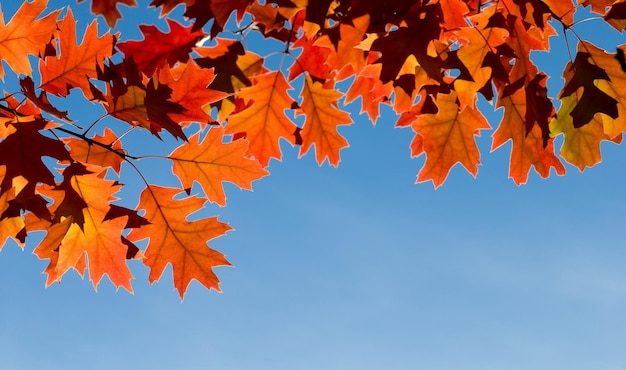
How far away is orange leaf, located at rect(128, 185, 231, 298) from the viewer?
6.97 feet

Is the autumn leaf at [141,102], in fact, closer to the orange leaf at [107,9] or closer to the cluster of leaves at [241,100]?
the cluster of leaves at [241,100]

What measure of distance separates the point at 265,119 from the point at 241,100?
178 millimetres

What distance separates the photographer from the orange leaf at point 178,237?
6.97ft

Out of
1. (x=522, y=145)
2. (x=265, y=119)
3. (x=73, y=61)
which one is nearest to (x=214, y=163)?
(x=265, y=119)

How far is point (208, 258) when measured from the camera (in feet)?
7.11

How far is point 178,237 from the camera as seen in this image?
216 cm

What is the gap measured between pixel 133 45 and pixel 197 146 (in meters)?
0.37

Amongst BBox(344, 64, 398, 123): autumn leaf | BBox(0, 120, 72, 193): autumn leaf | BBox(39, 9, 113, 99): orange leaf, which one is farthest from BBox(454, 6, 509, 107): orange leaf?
BBox(0, 120, 72, 193): autumn leaf

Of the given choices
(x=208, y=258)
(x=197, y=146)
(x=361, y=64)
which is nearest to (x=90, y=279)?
(x=208, y=258)

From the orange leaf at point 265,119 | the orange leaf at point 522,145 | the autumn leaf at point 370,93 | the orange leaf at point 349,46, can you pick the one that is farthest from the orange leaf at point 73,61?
the orange leaf at point 522,145

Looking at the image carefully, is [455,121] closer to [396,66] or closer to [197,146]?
[396,66]

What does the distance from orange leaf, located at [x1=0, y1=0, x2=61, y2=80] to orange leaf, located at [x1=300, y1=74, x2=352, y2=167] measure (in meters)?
0.83

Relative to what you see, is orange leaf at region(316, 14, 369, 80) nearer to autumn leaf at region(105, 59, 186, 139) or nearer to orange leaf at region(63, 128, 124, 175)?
autumn leaf at region(105, 59, 186, 139)

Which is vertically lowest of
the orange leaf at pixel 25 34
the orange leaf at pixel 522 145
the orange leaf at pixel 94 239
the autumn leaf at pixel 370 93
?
the orange leaf at pixel 94 239
